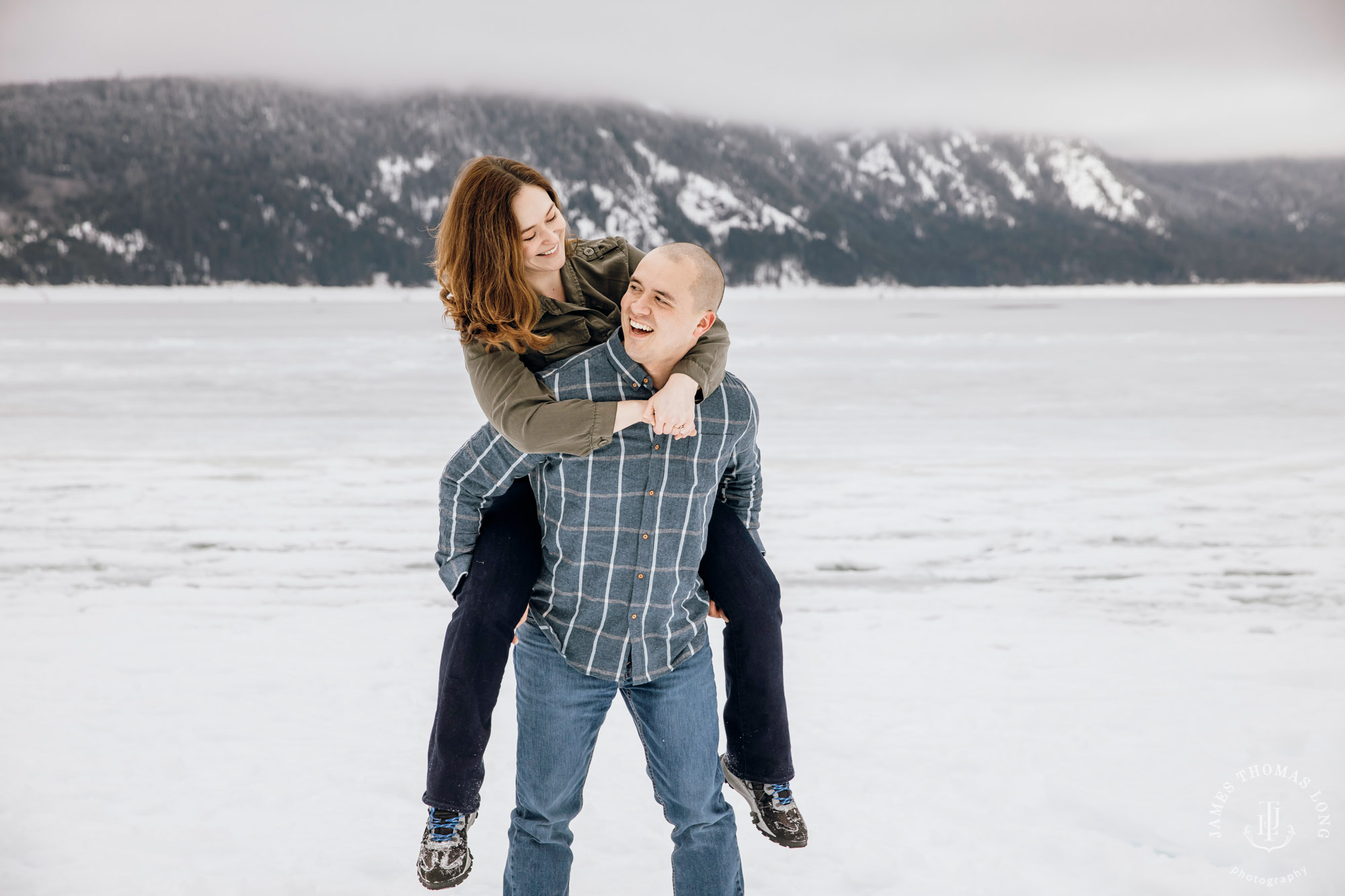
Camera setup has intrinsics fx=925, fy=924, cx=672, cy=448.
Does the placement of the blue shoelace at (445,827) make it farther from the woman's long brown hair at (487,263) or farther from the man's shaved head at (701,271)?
the man's shaved head at (701,271)

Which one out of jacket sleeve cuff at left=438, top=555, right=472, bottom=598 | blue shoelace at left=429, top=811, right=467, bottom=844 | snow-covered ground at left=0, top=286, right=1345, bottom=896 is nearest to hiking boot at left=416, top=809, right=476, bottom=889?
blue shoelace at left=429, top=811, right=467, bottom=844

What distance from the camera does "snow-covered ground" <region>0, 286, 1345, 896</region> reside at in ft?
8.71

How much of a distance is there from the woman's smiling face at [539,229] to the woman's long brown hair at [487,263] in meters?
0.02

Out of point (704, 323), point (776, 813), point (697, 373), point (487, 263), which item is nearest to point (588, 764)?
point (776, 813)

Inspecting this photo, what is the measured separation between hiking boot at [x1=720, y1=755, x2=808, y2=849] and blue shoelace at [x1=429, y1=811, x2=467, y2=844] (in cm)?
64

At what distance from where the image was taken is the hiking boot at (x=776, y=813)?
2.09m

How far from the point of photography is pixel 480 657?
1.95m

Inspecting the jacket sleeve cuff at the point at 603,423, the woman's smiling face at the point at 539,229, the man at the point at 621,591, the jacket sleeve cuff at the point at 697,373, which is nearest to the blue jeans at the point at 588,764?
the man at the point at 621,591

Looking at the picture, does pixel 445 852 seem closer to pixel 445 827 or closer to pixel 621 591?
pixel 445 827

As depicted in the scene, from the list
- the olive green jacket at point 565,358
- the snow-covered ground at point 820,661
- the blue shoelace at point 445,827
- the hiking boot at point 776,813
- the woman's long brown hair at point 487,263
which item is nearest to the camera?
the olive green jacket at point 565,358

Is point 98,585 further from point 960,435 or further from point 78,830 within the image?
point 960,435

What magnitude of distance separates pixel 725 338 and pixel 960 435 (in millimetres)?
8608

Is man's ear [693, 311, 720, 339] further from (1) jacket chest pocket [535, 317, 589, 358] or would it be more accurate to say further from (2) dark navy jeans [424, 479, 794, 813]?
(2) dark navy jeans [424, 479, 794, 813]

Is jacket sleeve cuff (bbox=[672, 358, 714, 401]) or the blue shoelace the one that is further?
the blue shoelace
